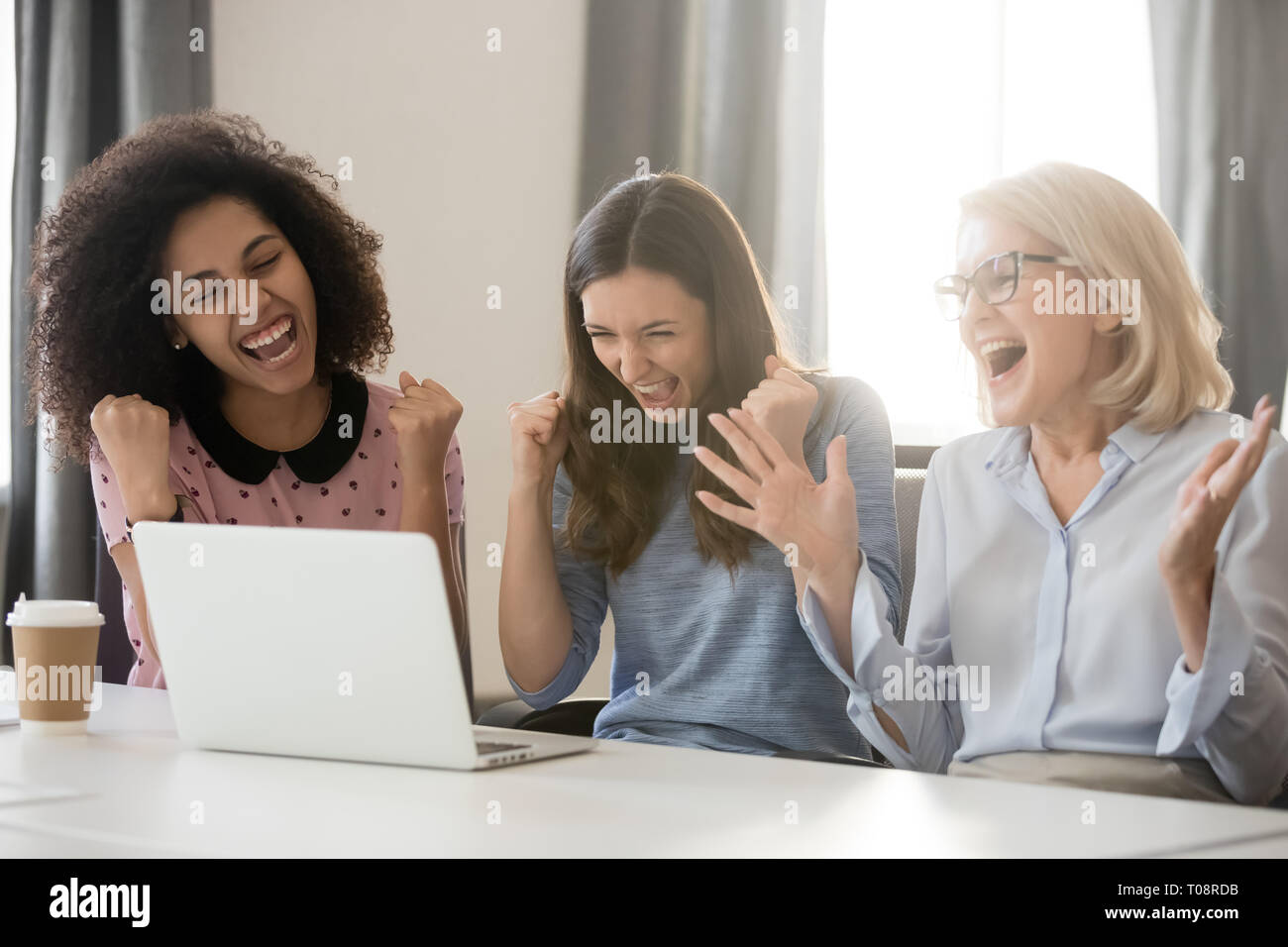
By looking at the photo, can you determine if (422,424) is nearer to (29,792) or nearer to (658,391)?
(658,391)

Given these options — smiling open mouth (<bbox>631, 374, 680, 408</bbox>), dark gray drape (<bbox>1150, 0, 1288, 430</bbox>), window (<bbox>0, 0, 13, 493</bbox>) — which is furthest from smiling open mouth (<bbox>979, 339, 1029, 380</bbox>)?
window (<bbox>0, 0, 13, 493</bbox>)

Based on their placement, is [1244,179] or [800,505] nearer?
[800,505]

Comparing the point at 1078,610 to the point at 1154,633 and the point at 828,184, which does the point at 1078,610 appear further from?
the point at 828,184

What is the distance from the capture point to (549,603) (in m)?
1.61

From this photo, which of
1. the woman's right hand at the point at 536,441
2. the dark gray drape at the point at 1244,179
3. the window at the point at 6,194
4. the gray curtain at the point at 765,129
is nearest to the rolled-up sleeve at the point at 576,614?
the woman's right hand at the point at 536,441

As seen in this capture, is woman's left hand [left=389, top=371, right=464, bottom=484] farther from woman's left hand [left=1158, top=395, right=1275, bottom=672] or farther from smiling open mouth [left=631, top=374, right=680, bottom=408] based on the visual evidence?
woman's left hand [left=1158, top=395, right=1275, bottom=672]

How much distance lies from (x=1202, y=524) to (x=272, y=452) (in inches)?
49.0

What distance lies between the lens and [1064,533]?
1300 mm

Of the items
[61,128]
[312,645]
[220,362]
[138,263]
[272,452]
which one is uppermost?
[61,128]

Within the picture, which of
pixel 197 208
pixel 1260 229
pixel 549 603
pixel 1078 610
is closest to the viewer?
pixel 1078 610

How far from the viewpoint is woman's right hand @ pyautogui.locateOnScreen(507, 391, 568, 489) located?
1590 millimetres

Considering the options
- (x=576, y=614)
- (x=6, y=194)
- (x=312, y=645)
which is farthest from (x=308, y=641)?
(x=6, y=194)

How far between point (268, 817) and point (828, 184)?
7.96ft
